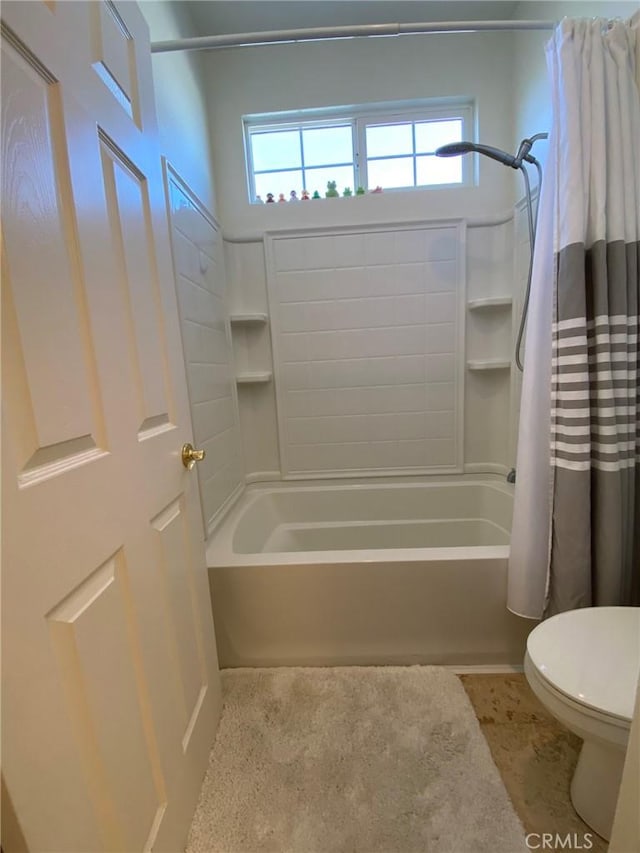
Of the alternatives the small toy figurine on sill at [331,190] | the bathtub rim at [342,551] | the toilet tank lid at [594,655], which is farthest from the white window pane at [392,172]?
the toilet tank lid at [594,655]

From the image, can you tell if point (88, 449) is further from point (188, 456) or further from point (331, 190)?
point (331, 190)

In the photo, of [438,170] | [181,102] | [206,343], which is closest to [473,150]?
[438,170]

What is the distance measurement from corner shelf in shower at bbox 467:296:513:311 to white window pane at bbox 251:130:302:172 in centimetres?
123

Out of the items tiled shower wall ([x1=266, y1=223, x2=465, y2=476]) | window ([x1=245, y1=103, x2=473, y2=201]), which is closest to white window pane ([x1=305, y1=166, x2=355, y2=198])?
window ([x1=245, y1=103, x2=473, y2=201])

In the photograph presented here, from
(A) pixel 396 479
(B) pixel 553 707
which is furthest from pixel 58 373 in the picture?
(A) pixel 396 479

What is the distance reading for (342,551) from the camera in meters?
1.39

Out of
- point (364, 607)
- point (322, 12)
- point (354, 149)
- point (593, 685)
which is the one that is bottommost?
point (364, 607)

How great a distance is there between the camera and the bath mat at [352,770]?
94cm

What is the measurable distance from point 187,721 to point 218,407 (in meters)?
1.20

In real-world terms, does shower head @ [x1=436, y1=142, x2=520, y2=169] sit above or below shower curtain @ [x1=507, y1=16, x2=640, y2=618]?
above

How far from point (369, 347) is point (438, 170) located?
101 centimetres

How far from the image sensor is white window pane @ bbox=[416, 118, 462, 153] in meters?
2.02

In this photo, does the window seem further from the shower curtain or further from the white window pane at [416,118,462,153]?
the shower curtain

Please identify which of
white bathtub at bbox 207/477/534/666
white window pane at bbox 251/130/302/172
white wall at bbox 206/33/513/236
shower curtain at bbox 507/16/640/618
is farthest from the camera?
white window pane at bbox 251/130/302/172
